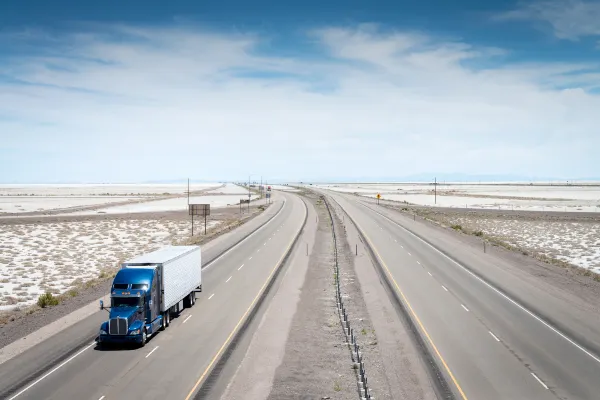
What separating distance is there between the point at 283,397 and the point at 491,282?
25622 mm

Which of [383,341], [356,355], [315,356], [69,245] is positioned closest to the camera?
[356,355]

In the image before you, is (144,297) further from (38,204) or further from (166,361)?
(38,204)

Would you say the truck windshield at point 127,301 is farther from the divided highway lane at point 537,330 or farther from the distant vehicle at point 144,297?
the divided highway lane at point 537,330

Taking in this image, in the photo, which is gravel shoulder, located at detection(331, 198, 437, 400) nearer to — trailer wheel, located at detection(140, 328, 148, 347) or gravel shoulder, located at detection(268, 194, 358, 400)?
gravel shoulder, located at detection(268, 194, 358, 400)

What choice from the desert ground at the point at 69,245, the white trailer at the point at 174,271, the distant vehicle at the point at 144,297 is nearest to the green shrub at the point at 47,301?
the desert ground at the point at 69,245

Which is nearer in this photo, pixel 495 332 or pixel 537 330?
pixel 495 332

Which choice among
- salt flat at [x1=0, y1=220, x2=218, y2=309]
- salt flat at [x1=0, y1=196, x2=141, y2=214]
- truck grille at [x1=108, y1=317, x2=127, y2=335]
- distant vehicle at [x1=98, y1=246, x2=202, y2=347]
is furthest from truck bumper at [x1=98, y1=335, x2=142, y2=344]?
salt flat at [x1=0, y1=196, x2=141, y2=214]

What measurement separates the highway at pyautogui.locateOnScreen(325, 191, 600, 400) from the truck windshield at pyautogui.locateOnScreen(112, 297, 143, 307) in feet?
47.0

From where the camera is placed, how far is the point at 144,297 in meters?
24.2

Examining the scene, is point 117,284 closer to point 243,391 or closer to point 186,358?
point 186,358

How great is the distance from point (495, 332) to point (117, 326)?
63.5ft

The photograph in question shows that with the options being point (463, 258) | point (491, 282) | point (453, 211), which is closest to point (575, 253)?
point (463, 258)

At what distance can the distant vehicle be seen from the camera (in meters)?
23.3

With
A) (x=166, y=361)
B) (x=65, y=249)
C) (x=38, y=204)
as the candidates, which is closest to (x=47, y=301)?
(x=166, y=361)
